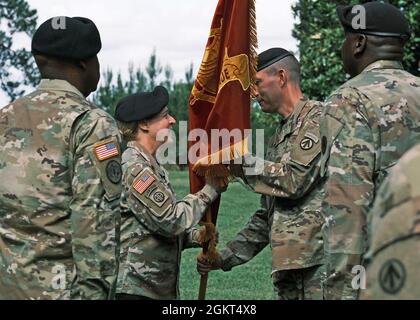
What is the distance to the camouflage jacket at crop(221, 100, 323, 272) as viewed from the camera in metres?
5.20

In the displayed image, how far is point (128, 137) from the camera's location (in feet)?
18.2

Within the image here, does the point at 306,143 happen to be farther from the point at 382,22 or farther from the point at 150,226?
the point at 382,22

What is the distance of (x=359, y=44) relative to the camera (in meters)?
4.35

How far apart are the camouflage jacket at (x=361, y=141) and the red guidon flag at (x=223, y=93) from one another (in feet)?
4.52

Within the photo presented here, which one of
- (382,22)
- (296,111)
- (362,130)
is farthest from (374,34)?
(296,111)

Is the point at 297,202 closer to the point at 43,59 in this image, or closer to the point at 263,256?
the point at 43,59

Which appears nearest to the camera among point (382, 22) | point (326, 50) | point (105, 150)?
point (105, 150)

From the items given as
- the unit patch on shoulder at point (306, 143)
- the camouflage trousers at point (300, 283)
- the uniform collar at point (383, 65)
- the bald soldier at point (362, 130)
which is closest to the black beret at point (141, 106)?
the unit patch on shoulder at point (306, 143)

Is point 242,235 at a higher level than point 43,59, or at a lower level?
lower

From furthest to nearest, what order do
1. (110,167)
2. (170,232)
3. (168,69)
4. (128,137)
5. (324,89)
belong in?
(168,69), (324,89), (128,137), (170,232), (110,167)

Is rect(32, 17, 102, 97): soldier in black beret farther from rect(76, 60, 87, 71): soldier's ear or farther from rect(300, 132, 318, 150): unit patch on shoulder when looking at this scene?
rect(300, 132, 318, 150): unit patch on shoulder

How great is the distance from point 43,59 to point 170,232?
1.44m

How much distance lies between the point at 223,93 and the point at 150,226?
98 cm
